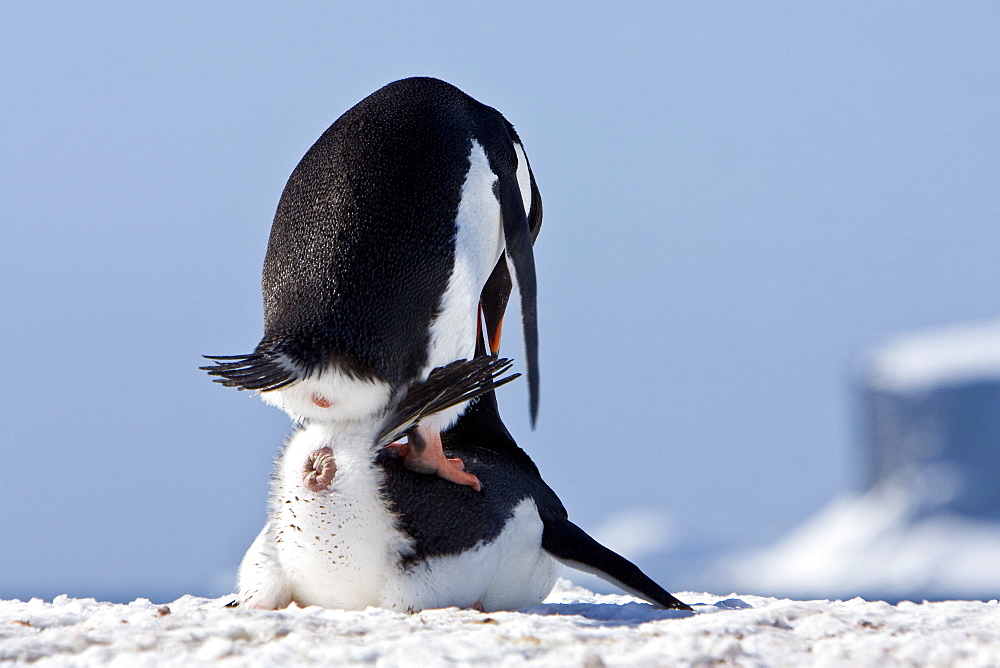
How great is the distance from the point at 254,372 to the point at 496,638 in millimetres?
863

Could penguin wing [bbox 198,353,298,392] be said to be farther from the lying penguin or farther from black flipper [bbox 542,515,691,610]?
black flipper [bbox 542,515,691,610]

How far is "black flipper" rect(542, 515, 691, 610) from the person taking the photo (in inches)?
108

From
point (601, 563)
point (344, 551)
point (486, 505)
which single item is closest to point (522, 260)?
point (486, 505)

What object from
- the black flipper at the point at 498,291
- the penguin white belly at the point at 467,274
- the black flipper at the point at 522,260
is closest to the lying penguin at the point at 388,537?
the penguin white belly at the point at 467,274

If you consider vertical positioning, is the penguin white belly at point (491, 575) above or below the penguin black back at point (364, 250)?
below

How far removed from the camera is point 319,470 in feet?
8.09

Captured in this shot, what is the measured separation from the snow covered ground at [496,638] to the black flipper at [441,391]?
1.37ft

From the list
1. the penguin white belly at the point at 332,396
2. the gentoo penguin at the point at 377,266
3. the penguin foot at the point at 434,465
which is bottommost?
the penguin foot at the point at 434,465

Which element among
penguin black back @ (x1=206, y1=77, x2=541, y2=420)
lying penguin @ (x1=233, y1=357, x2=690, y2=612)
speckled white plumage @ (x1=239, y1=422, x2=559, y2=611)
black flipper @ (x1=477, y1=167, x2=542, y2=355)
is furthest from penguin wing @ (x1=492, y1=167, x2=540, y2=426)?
speckled white plumage @ (x1=239, y1=422, x2=559, y2=611)

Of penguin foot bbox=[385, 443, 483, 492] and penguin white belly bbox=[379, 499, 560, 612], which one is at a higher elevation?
penguin foot bbox=[385, 443, 483, 492]

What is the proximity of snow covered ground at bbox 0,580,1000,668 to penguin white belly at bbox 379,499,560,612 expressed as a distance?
5.4 inches

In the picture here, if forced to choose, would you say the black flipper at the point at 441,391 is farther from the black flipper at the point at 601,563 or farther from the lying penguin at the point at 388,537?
the black flipper at the point at 601,563

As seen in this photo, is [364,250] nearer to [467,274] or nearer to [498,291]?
[467,274]

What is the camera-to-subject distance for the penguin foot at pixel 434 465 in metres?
2.62
